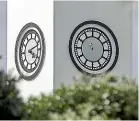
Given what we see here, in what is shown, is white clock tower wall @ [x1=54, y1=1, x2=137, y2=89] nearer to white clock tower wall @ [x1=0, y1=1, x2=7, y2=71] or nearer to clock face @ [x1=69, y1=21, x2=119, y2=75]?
clock face @ [x1=69, y1=21, x2=119, y2=75]

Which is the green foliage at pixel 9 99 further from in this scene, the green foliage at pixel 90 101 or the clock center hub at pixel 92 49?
the clock center hub at pixel 92 49

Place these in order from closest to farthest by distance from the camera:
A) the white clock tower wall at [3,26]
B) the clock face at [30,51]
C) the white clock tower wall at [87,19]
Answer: the white clock tower wall at [87,19] < the clock face at [30,51] < the white clock tower wall at [3,26]

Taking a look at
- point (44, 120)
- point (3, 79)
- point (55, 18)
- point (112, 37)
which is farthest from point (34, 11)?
point (44, 120)

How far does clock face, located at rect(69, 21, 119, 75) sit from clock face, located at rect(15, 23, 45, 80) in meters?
0.50

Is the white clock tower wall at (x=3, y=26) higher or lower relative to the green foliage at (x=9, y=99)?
higher

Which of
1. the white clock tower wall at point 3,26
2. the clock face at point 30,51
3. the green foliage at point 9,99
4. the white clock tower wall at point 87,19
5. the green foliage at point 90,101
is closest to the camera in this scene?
the green foliage at point 90,101

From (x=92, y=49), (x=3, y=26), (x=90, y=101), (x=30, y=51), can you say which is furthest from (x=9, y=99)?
(x=3, y=26)

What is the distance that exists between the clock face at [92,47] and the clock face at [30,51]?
0.50 metres

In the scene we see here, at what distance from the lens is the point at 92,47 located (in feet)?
14.2

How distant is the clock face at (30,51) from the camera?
180 inches

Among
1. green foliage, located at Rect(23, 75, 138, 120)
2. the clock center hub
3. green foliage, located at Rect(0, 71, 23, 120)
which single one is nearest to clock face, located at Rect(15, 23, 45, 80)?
the clock center hub

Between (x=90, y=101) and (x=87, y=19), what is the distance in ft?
9.18

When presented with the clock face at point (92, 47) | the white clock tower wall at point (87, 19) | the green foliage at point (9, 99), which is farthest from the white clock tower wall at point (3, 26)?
the green foliage at point (9, 99)

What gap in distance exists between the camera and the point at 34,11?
4.75 metres
